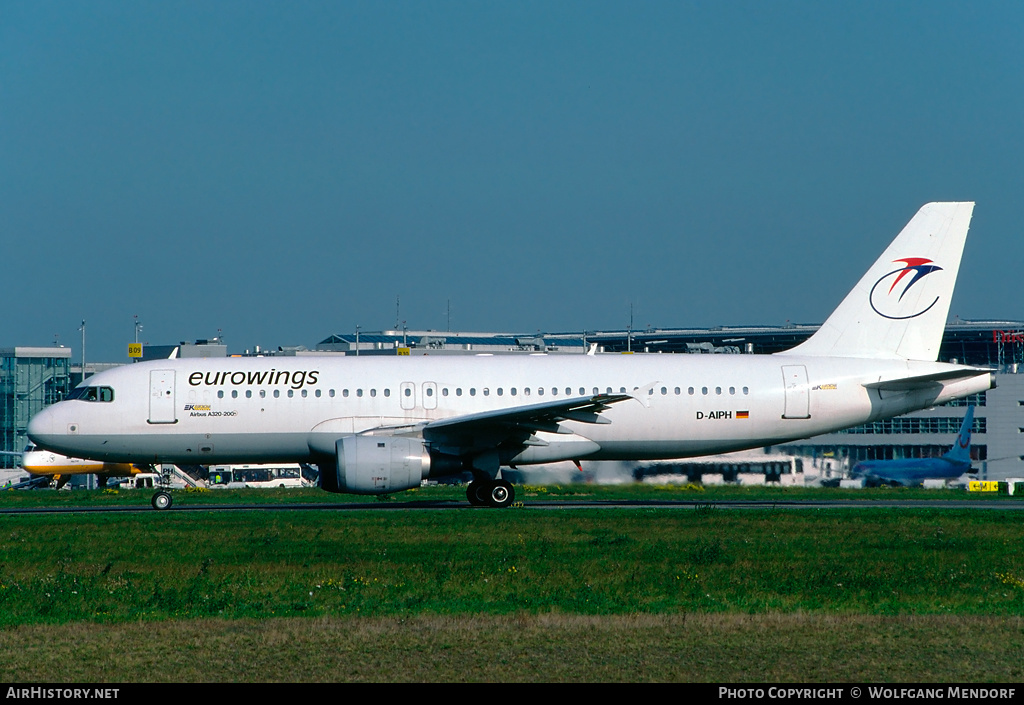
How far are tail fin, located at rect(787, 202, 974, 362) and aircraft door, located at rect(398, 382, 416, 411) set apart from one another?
10.9m

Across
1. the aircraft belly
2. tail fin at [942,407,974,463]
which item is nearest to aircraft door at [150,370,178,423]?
the aircraft belly

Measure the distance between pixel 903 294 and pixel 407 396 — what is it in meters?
13.5

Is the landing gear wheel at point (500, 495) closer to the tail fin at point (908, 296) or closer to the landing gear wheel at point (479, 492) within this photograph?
the landing gear wheel at point (479, 492)

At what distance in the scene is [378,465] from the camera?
85.4 ft

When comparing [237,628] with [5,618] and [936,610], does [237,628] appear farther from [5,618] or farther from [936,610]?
[936,610]

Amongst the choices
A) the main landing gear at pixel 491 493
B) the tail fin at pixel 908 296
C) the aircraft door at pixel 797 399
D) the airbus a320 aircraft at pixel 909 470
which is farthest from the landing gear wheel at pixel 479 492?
the airbus a320 aircraft at pixel 909 470

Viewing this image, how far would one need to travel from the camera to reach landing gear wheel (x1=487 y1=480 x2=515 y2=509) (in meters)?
28.0

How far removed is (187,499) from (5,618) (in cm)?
2342

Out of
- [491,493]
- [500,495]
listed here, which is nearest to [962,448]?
[500,495]

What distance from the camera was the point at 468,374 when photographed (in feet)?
95.6

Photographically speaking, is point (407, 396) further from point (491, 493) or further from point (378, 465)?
point (491, 493)

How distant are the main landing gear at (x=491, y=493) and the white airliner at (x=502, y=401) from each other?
4 cm

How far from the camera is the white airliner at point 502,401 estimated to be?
28.5 m
